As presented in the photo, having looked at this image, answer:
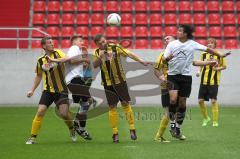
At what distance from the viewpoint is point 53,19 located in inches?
1117

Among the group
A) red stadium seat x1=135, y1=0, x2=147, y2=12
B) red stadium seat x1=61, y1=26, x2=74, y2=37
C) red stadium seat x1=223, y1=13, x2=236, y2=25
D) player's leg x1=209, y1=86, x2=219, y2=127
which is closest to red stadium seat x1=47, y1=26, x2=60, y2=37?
red stadium seat x1=61, y1=26, x2=74, y2=37

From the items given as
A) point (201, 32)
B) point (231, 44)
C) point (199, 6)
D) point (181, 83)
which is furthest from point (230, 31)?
point (181, 83)

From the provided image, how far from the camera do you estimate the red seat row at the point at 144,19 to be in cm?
2827

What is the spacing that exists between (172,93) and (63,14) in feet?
53.5

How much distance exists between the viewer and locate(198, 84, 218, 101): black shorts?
17391mm

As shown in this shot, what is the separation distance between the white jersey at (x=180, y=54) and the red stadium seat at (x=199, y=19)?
15.6 m

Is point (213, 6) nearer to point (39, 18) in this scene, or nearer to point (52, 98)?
point (39, 18)

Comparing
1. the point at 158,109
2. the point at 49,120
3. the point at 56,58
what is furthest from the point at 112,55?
the point at 158,109

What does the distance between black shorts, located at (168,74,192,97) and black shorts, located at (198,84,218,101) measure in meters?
4.40

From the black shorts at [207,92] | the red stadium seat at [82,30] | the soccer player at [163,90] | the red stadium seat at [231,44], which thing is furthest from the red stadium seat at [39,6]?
the soccer player at [163,90]

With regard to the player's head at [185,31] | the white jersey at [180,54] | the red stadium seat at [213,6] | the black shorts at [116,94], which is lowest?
the black shorts at [116,94]

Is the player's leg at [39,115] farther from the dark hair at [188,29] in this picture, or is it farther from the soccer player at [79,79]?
the dark hair at [188,29]

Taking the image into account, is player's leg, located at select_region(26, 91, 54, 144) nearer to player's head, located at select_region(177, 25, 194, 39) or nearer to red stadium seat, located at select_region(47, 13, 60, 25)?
player's head, located at select_region(177, 25, 194, 39)

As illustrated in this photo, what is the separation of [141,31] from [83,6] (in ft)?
9.24
